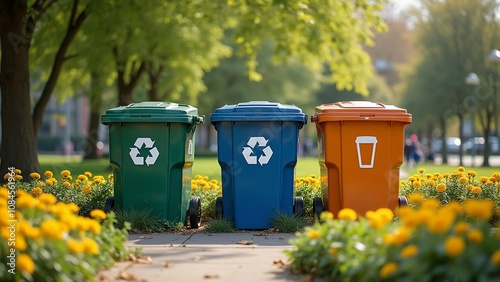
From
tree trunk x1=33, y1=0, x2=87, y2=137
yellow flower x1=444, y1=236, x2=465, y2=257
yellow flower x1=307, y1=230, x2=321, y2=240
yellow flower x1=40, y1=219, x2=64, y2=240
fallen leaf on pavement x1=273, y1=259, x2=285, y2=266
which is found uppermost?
tree trunk x1=33, y1=0, x2=87, y2=137

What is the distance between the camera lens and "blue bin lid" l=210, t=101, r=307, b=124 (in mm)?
8250

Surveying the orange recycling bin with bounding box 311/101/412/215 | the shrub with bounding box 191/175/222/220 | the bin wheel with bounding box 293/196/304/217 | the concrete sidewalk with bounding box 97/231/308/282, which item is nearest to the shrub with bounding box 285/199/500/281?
the concrete sidewalk with bounding box 97/231/308/282

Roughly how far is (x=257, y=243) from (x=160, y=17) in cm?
1316

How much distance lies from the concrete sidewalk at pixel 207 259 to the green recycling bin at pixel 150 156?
0.51 metres

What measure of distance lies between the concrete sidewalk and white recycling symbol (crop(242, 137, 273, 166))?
0.81 metres

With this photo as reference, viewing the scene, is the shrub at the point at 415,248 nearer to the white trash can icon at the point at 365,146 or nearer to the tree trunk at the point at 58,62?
the white trash can icon at the point at 365,146

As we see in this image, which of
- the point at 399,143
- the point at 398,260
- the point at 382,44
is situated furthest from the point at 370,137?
the point at 382,44

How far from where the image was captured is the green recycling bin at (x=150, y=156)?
8.24m

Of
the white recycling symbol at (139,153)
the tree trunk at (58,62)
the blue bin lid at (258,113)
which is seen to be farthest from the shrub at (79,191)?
the tree trunk at (58,62)

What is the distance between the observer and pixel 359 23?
721 inches

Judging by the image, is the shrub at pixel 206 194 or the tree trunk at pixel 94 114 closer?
the shrub at pixel 206 194

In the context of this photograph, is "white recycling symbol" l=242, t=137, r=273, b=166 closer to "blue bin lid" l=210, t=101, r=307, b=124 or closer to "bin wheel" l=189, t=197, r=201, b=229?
"blue bin lid" l=210, t=101, r=307, b=124

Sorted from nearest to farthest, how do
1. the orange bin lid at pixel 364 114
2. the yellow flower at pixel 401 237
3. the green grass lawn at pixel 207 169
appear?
the yellow flower at pixel 401 237
the orange bin lid at pixel 364 114
the green grass lawn at pixel 207 169

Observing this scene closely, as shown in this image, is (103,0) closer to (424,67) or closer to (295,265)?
(295,265)
